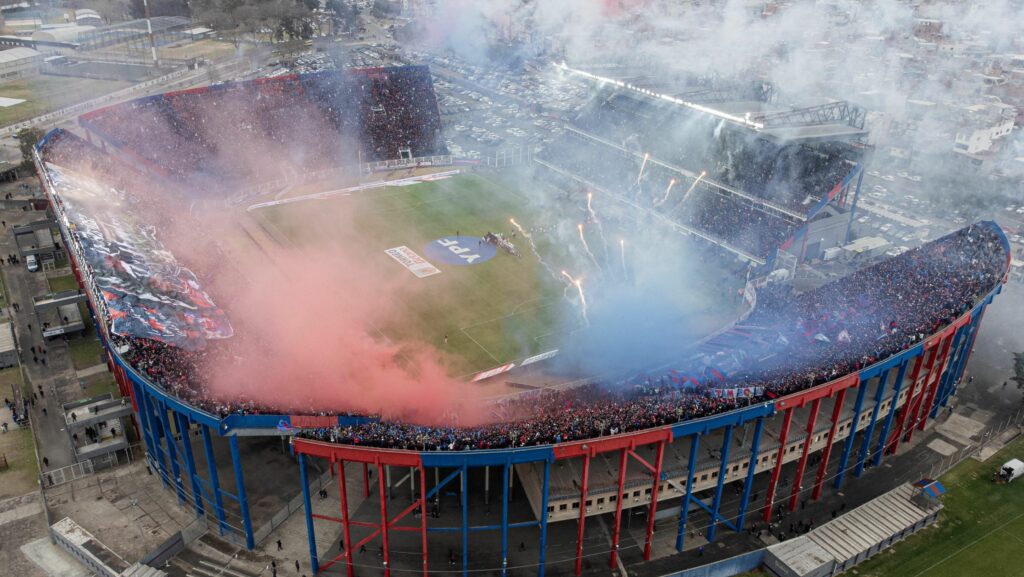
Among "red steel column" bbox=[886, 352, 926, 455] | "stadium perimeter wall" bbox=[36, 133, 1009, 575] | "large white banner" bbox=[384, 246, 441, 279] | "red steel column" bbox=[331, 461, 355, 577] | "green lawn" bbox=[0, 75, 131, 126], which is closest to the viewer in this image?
"red steel column" bbox=[331, 461, 355, 577]

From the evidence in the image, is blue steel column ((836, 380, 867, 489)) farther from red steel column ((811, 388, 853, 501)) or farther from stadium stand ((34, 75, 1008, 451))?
stadium stand ((34, 75, 1008, 451))

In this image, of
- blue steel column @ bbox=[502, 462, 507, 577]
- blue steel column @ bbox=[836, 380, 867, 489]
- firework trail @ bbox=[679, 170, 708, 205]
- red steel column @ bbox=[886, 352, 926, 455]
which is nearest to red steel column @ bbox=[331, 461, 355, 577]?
blue steel column @ bbox=[502, 462, 507, 577]

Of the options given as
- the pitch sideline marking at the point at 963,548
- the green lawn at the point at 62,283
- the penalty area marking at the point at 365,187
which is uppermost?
the penalty area marking at the point at 365,187

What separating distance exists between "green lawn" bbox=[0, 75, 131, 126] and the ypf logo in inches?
2855

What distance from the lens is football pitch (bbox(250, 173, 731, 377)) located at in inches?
2213

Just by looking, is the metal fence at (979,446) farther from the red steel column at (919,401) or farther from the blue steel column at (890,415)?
the blue steel column at (890,415)

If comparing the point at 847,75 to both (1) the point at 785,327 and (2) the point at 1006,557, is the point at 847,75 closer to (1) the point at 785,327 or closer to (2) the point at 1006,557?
(1) the point at 785,327

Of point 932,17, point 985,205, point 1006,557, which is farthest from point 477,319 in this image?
point 932,17

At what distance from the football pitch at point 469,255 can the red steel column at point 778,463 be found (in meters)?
A: 20.2

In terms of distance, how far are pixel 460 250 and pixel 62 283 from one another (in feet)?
114

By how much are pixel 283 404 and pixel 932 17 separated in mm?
136198

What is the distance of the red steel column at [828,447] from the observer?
38.1 meters

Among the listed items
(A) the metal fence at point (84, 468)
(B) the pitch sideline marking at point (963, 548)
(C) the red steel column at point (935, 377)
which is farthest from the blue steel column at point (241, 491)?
(C) the red steel column at point (935, 377)

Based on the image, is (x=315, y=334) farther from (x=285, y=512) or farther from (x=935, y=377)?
(x=935, y=377)
